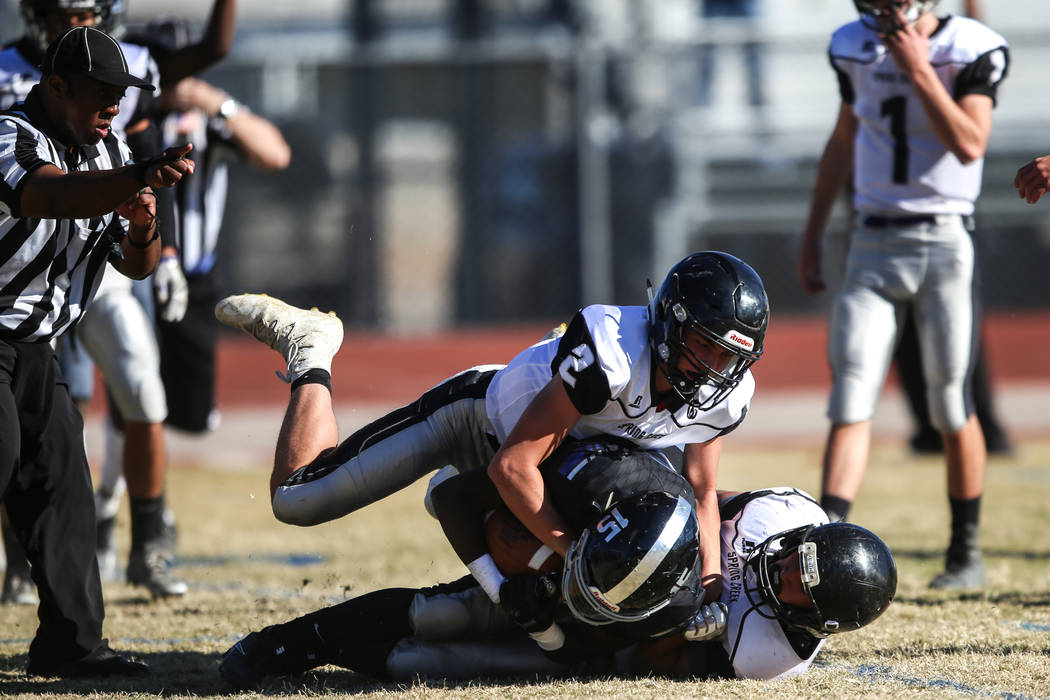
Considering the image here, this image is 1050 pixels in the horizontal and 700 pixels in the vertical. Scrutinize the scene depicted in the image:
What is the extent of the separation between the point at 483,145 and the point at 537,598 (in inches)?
314

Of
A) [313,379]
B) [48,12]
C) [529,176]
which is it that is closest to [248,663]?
[313,379]

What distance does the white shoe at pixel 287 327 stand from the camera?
3988mm

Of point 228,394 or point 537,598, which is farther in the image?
point 228,394

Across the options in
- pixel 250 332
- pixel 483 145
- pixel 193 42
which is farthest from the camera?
pixel 483 145

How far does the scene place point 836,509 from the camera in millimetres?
4406

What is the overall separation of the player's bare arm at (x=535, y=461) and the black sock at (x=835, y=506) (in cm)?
143

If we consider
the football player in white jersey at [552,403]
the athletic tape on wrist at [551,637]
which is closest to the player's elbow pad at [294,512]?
the football player in white jersey at [552,403]

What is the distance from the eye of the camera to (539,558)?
11.0ft

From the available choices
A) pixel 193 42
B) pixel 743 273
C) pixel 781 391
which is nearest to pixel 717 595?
pixel 743 273

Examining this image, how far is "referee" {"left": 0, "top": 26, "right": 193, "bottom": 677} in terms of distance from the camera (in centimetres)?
325

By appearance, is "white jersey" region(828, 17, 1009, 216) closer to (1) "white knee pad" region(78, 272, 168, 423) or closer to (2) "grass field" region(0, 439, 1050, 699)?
(2) "grass field" region(0, 439, 1050, 699)

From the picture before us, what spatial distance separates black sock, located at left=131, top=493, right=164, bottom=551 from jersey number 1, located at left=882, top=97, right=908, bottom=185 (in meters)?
2.91

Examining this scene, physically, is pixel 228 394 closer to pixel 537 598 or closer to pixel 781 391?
pixel 781 391

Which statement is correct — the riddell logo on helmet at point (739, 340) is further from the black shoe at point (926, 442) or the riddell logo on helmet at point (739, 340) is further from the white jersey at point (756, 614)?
the black shoe at point (926, 442)
